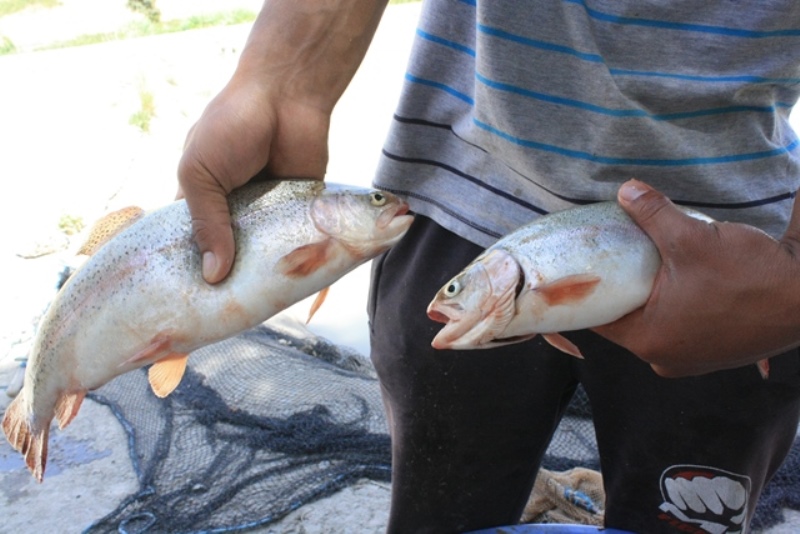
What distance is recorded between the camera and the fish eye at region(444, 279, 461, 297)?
4.97 ft

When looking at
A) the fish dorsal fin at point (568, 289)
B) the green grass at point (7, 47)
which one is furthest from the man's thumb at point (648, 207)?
the green grass at point (7, 47)

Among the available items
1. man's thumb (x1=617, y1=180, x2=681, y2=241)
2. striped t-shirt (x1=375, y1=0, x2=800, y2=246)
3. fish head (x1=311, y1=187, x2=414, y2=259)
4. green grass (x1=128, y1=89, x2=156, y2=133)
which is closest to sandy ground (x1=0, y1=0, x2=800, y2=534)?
green grass (x1=128, y1=89, x2=156, y2=133)

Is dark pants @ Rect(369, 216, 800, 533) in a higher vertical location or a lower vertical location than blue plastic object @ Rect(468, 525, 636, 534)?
higher

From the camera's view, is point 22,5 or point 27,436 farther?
point 22,5

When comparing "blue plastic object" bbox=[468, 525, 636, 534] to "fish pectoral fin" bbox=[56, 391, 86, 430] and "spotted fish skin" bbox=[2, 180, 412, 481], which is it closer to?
"spotted fish skin" bbox=[2, 180, 412, 481]

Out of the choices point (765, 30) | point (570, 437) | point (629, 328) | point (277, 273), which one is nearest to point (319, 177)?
point (277, 273)

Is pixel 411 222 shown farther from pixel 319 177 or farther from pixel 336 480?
pixel 336 480

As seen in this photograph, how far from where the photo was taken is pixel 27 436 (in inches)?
73.4

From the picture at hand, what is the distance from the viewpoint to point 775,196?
5.14 ft

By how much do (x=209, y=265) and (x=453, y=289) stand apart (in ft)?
1.86

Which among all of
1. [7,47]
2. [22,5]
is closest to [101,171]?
[7,47]

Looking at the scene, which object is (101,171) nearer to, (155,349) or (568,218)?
(155,349)

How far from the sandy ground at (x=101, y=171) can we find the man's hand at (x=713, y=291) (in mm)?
2059

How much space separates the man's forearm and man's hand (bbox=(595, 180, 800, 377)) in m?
0.74
